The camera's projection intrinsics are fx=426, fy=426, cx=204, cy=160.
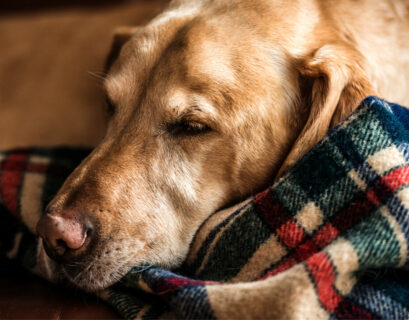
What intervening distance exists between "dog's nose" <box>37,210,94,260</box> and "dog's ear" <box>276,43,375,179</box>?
54 centimetres

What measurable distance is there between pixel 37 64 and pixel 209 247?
173 cm

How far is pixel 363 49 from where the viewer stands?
1361mm

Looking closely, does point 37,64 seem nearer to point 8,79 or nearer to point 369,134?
point 8,79

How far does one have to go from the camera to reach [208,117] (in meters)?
1.22

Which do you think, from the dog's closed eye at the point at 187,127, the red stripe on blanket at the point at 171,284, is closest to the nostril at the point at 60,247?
the red stripe on blanket at the point at 171,284

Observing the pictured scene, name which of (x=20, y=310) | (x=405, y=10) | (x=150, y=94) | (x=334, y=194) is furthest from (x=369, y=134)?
(x=20, y=310)

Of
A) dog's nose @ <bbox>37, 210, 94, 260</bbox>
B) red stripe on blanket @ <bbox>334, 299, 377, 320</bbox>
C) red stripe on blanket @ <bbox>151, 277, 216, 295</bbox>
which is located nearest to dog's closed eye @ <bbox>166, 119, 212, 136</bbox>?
dog's nose @ <bbox>37, 210, 94, 260</bbox>

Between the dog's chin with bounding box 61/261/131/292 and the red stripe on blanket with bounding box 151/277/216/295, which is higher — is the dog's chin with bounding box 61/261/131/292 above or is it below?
below

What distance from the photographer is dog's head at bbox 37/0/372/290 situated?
1.19m

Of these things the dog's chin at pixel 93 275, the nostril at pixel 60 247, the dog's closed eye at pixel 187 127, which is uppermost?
the dog's closed eye at pixel 187 127

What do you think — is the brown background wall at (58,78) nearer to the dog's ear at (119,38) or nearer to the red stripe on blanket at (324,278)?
the dog's ear at (119,38)

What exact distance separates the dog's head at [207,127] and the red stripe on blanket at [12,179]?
26cm

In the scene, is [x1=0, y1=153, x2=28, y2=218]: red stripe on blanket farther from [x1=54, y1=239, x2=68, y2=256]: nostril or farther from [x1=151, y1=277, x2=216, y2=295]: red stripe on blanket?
[x1=151, y1=277, x2=216, y2=295]: red stripe on blanket

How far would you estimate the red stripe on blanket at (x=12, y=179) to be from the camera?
136 cm
